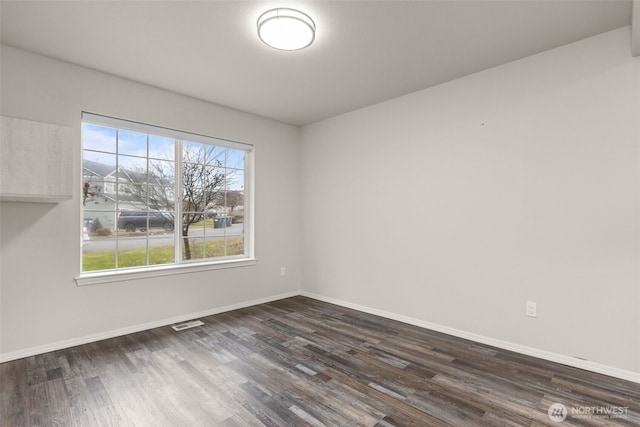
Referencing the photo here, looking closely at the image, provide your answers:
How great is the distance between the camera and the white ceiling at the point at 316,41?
2.16 m

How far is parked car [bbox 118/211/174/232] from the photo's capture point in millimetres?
3391

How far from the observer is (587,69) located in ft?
8.32

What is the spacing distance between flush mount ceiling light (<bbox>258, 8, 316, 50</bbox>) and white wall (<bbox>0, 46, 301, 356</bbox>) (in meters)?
1.81

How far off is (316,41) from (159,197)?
2.48 meters

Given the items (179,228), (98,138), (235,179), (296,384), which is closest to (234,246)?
(179,228)

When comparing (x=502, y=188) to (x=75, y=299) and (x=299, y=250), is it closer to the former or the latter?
(x=299, y=250)

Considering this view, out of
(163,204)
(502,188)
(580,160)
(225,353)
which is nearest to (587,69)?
(580,160)

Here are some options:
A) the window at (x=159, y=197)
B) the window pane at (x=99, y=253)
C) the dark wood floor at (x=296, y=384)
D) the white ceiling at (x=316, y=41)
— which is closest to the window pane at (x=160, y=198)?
the window at (x=159, y=197)

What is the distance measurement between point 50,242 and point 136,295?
925 mm

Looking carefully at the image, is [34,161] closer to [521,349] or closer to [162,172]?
[162,172]

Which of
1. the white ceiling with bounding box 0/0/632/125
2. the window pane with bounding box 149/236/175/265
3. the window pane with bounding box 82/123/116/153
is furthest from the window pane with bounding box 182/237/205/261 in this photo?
the white ceiling with bounding box 0/0/632/125

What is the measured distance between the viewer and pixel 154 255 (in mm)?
3600

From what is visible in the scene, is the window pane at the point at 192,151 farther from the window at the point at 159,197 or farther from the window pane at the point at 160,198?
the window pane at the point at 160,198

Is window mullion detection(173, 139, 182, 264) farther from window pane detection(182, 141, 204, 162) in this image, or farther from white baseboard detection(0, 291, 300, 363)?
white baseboard detection(0, 291, 300, 363)
